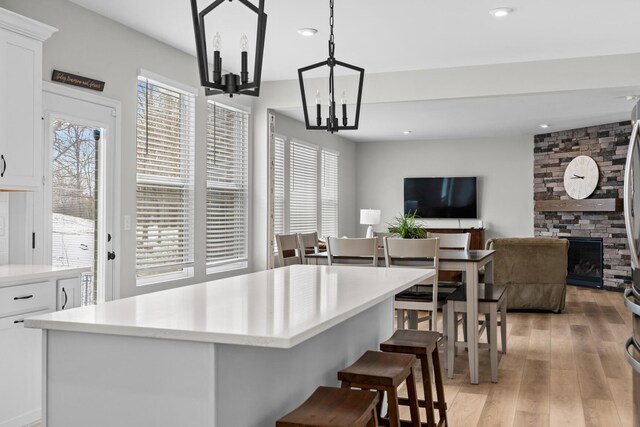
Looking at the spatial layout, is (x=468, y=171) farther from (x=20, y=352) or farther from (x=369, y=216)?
(x=20, y=352)

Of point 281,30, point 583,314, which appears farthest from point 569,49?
point 583,314

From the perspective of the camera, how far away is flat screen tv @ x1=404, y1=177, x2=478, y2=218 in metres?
10.8

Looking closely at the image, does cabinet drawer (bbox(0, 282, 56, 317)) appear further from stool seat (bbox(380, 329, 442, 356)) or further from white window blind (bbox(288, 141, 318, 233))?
white window blind (bbox(288, 141, 318, 233))

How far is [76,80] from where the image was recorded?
405cm

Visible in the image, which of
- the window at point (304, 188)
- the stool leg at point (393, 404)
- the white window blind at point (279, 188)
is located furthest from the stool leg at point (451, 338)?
the white window blind at point (279, 188)

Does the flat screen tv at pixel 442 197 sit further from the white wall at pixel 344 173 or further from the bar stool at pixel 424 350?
the bar stool at pixel 424 350

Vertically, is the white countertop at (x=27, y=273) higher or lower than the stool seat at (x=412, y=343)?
higher

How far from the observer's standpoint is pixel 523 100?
283 inches

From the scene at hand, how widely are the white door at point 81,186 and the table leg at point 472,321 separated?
264cm

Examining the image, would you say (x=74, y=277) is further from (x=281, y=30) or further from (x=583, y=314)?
(x=583, y=314)

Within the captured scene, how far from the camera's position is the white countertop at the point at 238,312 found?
1.52 metres

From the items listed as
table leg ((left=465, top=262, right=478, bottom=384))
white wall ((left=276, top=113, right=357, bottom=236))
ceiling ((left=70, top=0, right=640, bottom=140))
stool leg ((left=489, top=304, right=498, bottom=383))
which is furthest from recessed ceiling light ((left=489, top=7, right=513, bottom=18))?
white wall ((left=276, top=113, right=357, bottom=236))

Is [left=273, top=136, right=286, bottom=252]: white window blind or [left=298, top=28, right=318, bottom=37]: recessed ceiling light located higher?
[left=298, top=28, right=318, bottom=37]: recessed ceiling light

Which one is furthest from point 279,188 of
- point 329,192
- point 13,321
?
point 13,321
